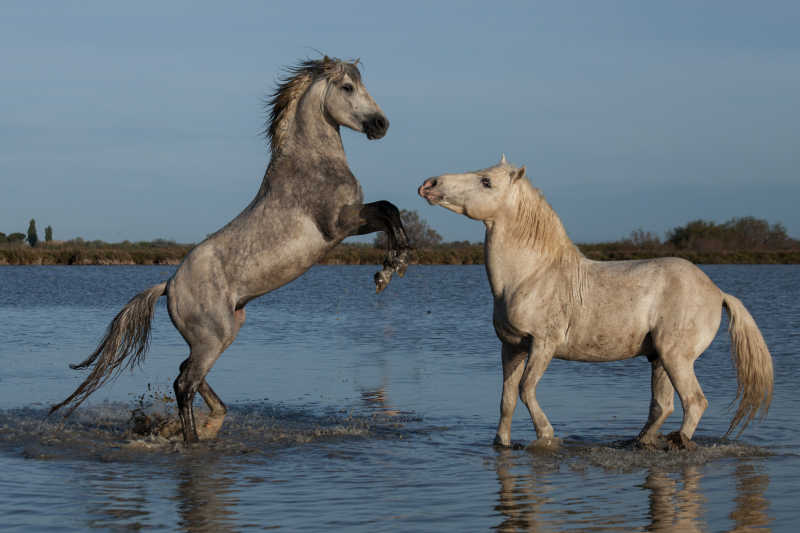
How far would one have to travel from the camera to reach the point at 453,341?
1691cm

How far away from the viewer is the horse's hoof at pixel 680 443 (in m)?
7.05

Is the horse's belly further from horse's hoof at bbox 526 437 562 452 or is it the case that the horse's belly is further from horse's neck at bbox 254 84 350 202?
horse's neck at bbox 254 84 350 202

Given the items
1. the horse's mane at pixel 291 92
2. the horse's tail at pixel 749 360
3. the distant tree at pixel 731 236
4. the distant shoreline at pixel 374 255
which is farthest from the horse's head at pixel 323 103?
the distant tree at pixel 731 236

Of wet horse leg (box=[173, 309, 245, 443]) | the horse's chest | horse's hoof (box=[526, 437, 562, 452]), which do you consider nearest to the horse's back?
the horse's chest

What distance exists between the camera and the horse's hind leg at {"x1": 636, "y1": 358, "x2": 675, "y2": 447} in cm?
738

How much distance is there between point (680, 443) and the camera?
7.08 metres

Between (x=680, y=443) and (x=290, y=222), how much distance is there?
344 cm

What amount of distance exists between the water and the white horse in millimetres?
533

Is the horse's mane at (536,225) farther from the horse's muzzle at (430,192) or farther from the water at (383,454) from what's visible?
the water at (383,454)

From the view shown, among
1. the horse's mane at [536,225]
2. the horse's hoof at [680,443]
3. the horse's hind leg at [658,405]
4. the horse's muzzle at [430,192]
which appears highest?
the horse's muzzle at [430,192]

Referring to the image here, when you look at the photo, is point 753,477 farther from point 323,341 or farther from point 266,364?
point 323,341

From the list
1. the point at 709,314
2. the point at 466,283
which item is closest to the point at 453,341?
the point at 709,314

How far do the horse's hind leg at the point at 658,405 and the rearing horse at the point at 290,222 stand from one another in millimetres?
2195

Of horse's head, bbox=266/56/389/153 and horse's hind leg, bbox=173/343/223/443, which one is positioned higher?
horse's head, bbox=266/56/389/153
